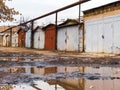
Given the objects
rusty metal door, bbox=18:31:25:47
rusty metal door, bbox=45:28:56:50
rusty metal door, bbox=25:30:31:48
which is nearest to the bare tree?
rusty metal door, bbox=45:28:56:50

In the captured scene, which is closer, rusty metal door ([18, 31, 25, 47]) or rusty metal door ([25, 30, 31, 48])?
rusty metal door ([25, 30, 31, 48])

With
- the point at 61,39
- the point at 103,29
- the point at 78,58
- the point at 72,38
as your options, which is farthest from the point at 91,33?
the point at 78,58

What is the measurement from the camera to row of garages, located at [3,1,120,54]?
1115 inches

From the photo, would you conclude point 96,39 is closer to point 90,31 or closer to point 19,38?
point 90,31

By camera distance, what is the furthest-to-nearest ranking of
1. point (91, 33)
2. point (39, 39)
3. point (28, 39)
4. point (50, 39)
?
point (28, 39), point (39, 39), point (50, 39), point (91, 33)

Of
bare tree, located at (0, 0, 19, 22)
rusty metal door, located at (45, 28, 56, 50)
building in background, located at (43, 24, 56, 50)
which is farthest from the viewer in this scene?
rusty metal door, located at (45, 28, 56, 50)

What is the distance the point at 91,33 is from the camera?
32.8 m

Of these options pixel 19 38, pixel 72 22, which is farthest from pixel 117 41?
pixel 19 38

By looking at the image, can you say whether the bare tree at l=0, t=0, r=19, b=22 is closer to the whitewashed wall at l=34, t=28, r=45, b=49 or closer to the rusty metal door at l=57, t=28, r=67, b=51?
the rusty metal door at l=57, t=28, r=67, b=51

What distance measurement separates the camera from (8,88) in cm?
739

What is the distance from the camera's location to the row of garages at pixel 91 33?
28328 mm

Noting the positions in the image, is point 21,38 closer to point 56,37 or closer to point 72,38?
point 56,37

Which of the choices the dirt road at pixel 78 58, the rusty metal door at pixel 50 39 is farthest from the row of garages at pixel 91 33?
the dirt road at pixel 78 58

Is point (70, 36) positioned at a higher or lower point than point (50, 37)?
lower
